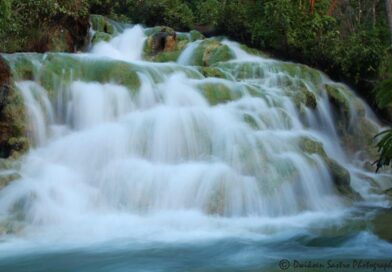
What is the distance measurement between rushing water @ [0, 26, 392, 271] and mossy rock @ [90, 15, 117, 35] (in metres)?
5.76

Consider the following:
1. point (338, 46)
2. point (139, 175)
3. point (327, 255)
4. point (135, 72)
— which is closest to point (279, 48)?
point (338, 46)

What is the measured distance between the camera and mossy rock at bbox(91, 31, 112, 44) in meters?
15.0

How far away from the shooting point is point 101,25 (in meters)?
16.2

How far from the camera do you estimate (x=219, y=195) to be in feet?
25.1

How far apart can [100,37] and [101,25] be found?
43.3 inches

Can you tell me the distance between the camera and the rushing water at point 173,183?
602cm

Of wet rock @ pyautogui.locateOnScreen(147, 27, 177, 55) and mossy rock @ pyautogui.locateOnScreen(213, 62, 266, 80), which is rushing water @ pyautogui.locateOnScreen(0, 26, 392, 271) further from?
wet rock @ pyautogui.locateOnScreen(147, 27, 177, 55)

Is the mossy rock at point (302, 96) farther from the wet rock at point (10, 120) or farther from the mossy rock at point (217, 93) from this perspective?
the wet rock at point (10, 120)

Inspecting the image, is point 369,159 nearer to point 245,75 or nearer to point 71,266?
point 245,75

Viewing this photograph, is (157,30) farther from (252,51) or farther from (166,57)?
(252,51)

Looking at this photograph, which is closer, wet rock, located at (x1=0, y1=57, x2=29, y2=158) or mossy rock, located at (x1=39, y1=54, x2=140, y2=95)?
wet rock, located at (x1=0, y1=57, x2=29, y2=158)

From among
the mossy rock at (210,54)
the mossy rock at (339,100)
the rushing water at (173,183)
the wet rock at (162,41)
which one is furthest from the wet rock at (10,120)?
the mossy rock at (339,100)
